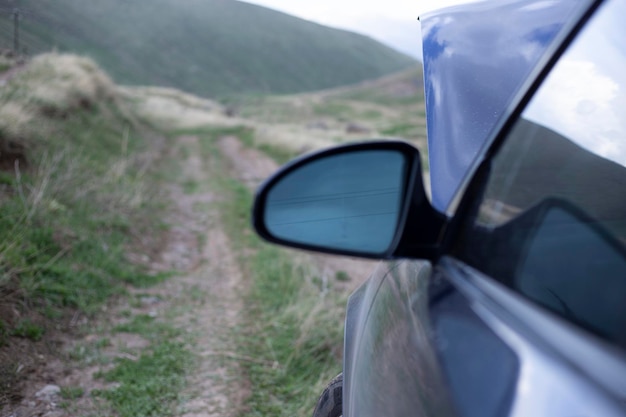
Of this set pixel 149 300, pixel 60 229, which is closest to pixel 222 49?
pixel 60 229

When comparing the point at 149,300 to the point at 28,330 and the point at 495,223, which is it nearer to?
the point at 28,330

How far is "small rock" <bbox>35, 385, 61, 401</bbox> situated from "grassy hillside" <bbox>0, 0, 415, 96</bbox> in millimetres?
35505

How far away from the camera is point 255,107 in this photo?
57125mm

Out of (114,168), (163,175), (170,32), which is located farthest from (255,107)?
(114,168)

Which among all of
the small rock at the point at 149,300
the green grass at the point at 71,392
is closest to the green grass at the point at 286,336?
the small rock at the point at 149,300

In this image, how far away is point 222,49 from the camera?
84.5 metres

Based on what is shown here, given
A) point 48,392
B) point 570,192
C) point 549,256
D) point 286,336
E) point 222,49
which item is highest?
point 222,49

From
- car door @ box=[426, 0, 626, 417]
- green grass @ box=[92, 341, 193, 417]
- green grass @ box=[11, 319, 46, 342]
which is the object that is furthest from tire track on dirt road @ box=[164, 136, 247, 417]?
car door @ box=[426, 0, 626, 417]

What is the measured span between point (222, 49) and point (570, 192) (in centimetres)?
8780

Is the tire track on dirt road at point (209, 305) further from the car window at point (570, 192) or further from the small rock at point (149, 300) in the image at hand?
the car window at point (570, 192)

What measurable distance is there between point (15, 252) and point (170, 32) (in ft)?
256

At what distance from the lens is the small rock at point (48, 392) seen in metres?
3.43

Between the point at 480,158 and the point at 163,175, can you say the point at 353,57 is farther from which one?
the point at 480,158

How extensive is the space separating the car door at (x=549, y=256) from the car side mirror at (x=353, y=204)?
12cm
